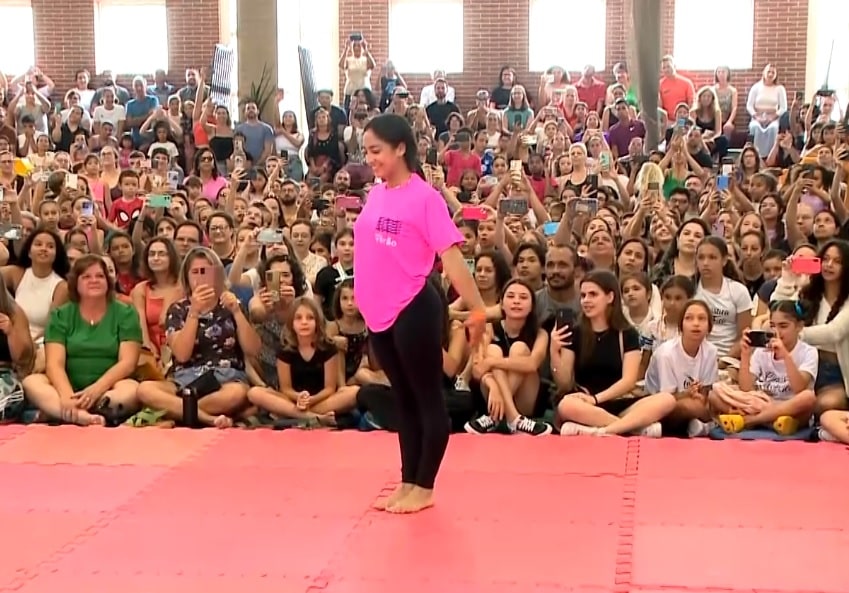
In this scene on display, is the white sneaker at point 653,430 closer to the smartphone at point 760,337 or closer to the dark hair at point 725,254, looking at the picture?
the smartphone at point 760,337

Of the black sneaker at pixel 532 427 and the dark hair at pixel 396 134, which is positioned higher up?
the dark hair at pixel 396 134

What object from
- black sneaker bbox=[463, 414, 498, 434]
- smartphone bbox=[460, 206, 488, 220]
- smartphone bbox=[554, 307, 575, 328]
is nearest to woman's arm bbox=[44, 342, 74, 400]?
black sneaker bbox=[463, 414, 498, 434]

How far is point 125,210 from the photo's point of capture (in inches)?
391

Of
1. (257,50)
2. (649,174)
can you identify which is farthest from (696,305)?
(257,50)

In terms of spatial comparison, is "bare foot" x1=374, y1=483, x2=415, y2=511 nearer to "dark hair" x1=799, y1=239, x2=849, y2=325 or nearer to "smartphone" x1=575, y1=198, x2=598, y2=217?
"dark hair" x1=799, y1=239, x2=849, y2=325

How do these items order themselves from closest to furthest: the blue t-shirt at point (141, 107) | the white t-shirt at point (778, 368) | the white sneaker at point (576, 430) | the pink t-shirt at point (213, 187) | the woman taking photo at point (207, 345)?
the white sneaker at point (576, 430)
the white t-shirt at point (778, 368)
the woman taking photo at point (207, 345)
the pink t-shirt at point (213, 187)
the blue t-shirt at point (141, 107)

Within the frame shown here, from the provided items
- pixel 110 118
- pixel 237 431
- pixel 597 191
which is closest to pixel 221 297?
pixel 237 431

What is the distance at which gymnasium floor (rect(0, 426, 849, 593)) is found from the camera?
393cm

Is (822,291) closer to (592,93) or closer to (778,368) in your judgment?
(778,368)

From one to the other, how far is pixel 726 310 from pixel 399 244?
3.21m

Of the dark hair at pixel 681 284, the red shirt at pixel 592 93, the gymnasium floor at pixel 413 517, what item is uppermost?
the red shirt at pixel 592 93

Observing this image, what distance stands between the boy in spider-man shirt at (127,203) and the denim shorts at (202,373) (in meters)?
3.48

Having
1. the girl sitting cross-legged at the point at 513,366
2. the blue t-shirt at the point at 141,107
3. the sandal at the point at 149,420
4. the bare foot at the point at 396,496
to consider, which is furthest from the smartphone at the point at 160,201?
Result: the blue t-shirt at the point at 141,107

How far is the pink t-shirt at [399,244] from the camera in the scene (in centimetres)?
433
